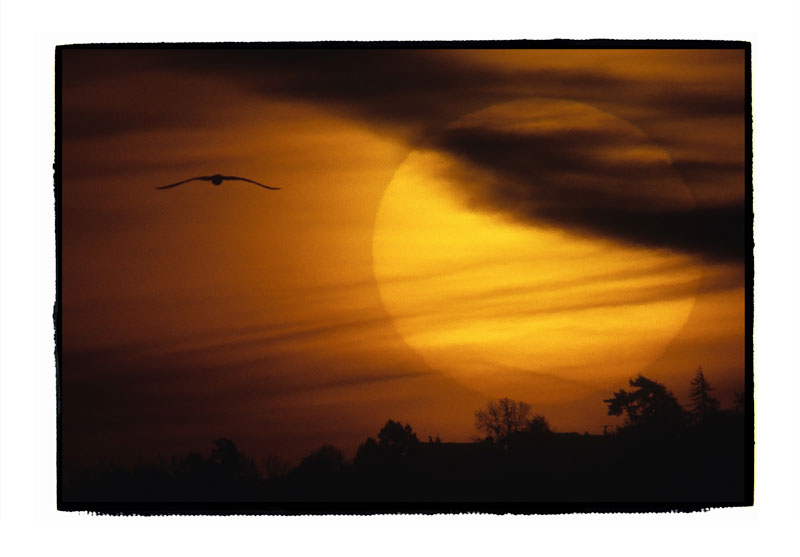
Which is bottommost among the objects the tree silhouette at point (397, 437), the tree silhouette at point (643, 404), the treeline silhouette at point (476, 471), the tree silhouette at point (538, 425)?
the treeline silhouette at point (476, 471)

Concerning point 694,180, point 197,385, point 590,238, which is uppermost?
point 694,180

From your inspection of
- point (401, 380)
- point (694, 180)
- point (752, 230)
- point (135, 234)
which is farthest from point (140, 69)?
point (752, 230)

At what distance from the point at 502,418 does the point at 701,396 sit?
639 mm

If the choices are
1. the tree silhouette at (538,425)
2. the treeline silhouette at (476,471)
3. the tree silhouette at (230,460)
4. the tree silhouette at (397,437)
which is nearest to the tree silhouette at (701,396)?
the treeline silhouette at (476,471)

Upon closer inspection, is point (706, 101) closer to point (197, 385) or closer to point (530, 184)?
point (530, 184)

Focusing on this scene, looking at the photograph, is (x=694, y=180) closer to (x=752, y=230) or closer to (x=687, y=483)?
(x=752, y=230)

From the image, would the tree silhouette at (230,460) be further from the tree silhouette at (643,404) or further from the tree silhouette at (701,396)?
the tree silhouette at (701,396)

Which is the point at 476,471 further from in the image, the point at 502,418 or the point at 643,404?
the point at 643,404

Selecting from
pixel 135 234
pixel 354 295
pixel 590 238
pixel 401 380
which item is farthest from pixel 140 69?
pixel 590 238

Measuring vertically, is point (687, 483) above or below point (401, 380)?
below

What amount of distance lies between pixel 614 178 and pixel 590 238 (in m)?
0.21

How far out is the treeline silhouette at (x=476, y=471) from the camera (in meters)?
2.98

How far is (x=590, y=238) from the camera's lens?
3.00m

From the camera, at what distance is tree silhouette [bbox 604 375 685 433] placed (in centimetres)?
299
